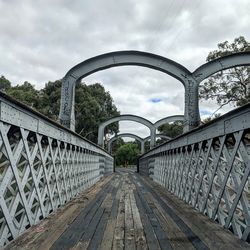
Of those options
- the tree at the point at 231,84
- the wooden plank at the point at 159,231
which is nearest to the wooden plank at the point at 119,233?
the wooden plank at the point at 159,231

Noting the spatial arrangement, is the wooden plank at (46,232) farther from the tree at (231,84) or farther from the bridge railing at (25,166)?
the tree at (231,84)

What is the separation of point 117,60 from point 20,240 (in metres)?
6.51

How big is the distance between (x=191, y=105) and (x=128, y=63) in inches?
85.3

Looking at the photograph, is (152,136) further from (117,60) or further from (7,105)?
(7,105)

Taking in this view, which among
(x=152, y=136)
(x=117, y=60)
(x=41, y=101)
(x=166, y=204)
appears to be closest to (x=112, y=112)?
(x=41, y=101)

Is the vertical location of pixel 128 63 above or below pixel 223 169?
above

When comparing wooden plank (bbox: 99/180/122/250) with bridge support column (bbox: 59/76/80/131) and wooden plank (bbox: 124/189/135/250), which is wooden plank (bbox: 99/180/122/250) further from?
bridge support column (bbox: 59/76/80/131)

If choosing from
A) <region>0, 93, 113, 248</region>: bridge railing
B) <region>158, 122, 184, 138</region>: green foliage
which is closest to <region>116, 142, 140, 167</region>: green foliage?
<region>158, 122, 184, 138</region>: green foliage

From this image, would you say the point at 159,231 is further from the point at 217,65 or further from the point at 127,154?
the point at 127,154

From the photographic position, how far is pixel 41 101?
125 ft

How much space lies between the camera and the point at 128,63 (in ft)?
29.0

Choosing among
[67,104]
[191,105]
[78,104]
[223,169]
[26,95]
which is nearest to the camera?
[223,169]

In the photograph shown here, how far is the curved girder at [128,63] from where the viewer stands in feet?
28.0

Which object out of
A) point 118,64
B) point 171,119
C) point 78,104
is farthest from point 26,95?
point 118,64
